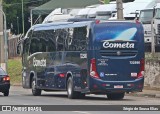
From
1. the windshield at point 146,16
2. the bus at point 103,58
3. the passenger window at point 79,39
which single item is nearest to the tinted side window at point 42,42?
the bus at point 103,58

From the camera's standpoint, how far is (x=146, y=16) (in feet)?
146

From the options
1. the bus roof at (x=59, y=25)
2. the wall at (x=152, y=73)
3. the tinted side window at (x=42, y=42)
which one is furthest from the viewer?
the wall at (x=152, y=73)

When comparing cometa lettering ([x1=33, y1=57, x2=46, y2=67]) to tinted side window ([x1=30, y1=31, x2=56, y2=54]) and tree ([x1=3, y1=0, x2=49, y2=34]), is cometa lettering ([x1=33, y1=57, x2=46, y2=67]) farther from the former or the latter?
tree ([x1=3, y1=0, x2=49, y2=34])

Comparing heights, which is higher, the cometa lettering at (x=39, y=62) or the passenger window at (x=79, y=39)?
the passenger window at (x=79, y=39)

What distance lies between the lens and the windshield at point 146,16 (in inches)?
1734

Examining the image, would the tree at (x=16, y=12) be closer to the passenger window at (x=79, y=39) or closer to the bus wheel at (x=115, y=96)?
the bus wheel at (x=115, y=96)

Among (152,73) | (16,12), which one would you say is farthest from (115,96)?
(16,12)

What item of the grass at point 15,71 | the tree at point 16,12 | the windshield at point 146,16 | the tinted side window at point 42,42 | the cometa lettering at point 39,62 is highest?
the windshield at point 146,16

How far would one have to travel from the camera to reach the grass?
54.6 meters

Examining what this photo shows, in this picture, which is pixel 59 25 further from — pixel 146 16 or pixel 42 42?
pixel 146 16

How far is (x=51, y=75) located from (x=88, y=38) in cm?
447

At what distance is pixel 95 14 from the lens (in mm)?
52219

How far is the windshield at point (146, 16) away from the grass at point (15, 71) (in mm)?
12195

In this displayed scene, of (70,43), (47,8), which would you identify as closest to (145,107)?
(70,43)
